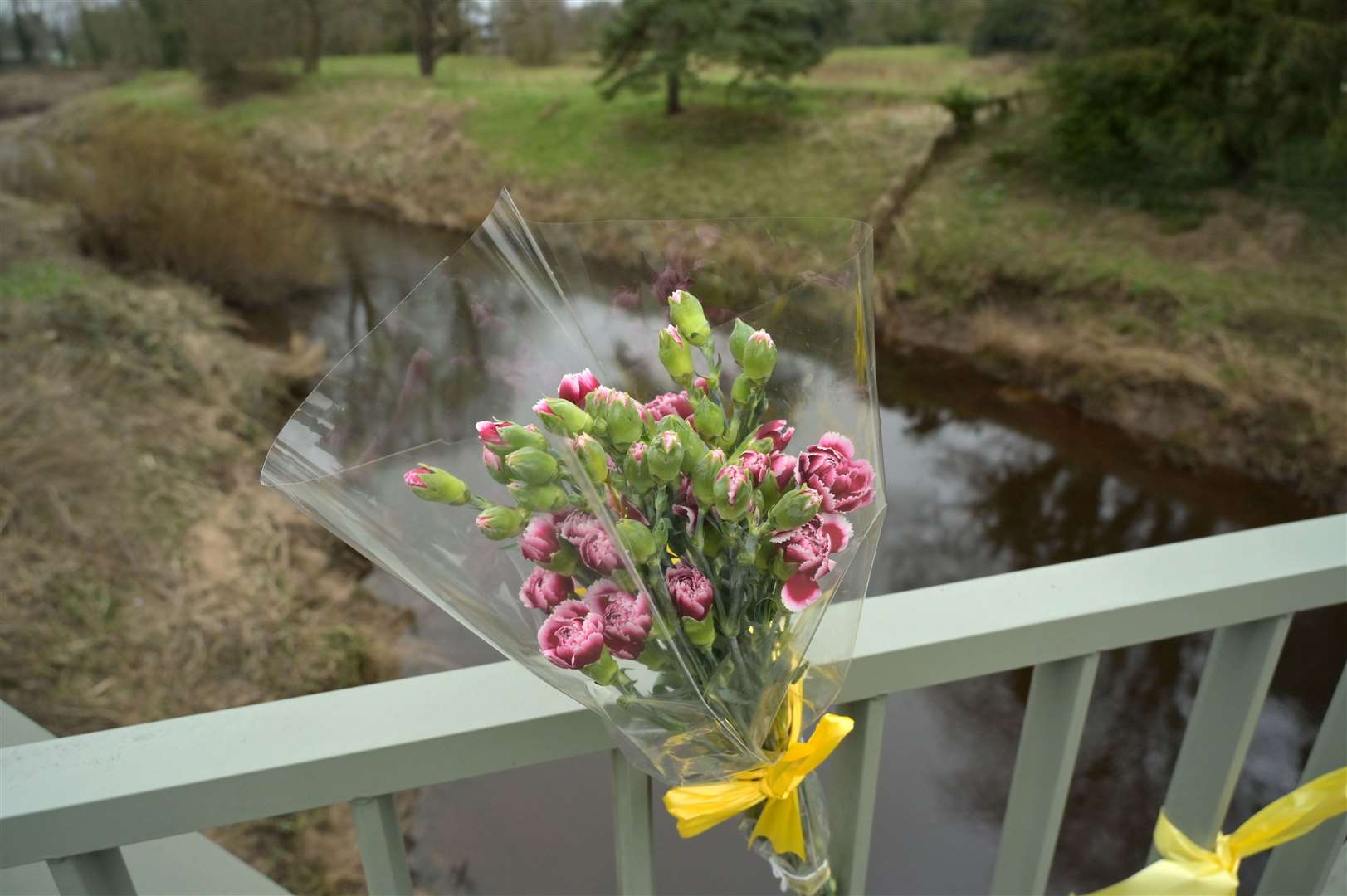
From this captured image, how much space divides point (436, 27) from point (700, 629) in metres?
12.2

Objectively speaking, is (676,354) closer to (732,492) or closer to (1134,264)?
(732,492)

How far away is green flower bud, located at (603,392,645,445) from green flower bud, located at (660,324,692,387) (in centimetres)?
5

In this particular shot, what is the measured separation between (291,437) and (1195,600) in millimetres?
668

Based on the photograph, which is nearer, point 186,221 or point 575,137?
point 186,221

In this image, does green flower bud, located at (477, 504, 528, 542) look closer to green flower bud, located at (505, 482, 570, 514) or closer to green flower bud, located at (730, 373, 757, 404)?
green flower bud, located at (505, 482, 570, 514)

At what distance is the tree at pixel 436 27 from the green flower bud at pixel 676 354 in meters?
11.8

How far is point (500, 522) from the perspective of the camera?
17.8 inches

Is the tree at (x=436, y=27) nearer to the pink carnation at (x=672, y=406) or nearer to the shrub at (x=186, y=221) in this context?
the shrub at (x=186, y=221)

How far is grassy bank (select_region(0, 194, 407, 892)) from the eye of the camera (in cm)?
244

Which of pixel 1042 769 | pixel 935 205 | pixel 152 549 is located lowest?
pixel 152 549

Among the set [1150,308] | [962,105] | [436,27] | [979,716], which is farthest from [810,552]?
[436,27]

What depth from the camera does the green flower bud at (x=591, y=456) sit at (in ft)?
1.39

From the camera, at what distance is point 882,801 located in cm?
276

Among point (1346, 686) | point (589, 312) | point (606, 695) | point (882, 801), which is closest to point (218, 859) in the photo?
point (606, 695)
